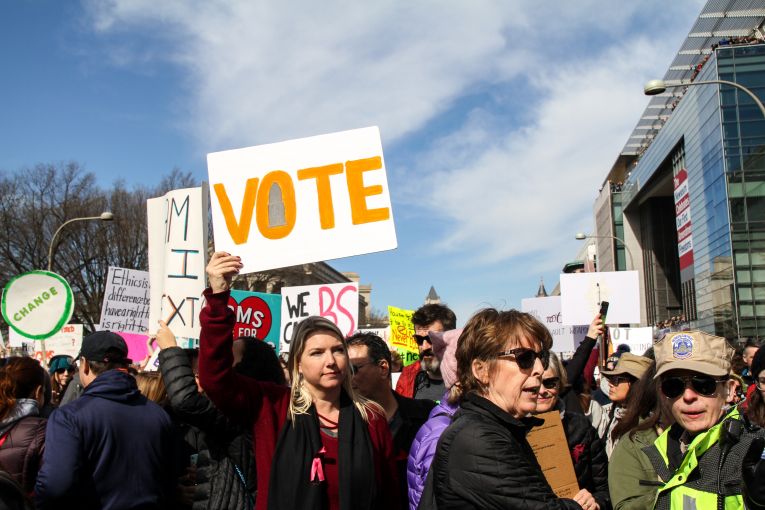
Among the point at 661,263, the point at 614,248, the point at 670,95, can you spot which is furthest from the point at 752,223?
the point at 614,248

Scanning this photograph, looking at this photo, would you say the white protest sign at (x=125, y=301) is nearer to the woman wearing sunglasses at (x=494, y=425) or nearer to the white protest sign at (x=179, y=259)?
the white protest sign at (x=179, y=259)

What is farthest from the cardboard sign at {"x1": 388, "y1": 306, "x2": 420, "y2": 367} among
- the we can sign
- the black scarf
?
the black scarf

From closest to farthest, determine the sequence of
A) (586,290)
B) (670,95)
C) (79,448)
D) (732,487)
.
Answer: (732,487)
(79,448)
(586,290)
(670,95)

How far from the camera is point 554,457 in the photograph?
3127 millimetres

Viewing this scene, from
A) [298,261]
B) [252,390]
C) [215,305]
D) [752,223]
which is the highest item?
[752,223]

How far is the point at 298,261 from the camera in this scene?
4.50 metres

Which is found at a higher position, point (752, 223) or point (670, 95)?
point (670, 95)

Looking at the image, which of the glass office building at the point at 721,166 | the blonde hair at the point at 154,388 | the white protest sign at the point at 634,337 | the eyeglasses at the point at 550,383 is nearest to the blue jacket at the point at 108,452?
the blonde hair at the point at 154,388

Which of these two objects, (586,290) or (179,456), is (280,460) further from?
(586,290)

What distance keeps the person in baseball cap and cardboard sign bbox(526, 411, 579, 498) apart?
1.16ft

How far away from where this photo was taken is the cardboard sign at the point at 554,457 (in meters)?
3.04

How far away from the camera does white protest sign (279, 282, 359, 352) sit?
31.5 feet

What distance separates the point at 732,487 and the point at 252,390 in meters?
1.88

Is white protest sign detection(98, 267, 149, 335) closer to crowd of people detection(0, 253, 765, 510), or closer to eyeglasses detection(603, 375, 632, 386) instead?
crowd of people detection(0, 253, 765, 510)
